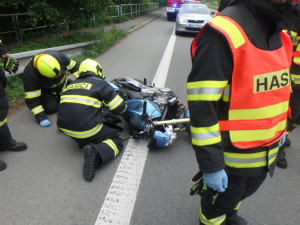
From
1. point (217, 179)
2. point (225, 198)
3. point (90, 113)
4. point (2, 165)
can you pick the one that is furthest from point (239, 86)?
point (2, 165)

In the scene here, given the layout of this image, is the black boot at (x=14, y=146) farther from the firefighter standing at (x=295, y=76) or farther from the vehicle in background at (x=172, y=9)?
the vehicle in background at (x=172, y=9)

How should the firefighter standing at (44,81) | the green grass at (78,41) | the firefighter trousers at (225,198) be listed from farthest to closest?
the green grass at (78,41)
the firefighter standing at (44,81)
the firefighter trousers at (225,198)

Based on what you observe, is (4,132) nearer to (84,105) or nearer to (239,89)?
(84,105)

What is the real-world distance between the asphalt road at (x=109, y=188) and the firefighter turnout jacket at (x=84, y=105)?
16.4 inches

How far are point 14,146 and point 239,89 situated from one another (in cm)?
288

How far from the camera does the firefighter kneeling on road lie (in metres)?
2.78

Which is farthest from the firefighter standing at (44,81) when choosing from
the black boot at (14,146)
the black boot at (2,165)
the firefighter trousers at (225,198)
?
the firefighter trousers at (225,198)

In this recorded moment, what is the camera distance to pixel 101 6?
8.67m

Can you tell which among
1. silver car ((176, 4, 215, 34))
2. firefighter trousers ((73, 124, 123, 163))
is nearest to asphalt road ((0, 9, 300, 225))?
firefighter trousers ((73, 124, 123, 163))

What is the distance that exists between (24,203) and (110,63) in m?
5.43

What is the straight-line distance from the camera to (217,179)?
4.42ft

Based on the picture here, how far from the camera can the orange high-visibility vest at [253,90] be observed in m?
1.19

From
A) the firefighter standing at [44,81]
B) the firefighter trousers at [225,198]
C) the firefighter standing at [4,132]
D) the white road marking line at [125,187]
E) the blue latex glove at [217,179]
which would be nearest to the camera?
the blue latex glove at [217,179]

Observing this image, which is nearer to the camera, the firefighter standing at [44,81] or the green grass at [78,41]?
the firefighter standing at [44,81]
